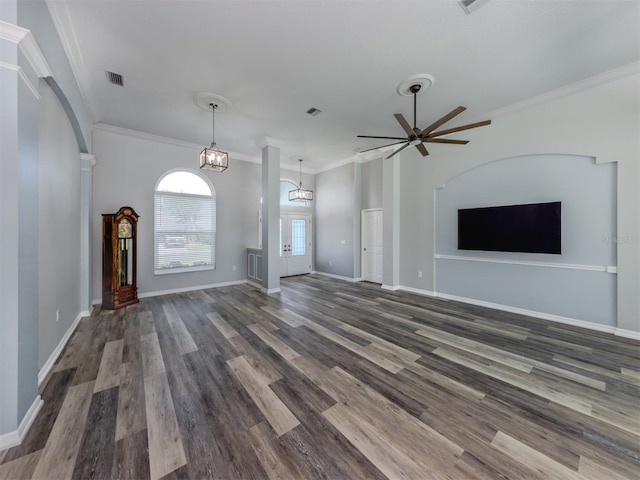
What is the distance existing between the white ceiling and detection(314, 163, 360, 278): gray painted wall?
9.14 feet

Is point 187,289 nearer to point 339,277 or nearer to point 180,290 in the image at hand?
point 180,290

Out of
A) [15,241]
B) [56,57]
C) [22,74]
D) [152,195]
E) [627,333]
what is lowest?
[627,333]

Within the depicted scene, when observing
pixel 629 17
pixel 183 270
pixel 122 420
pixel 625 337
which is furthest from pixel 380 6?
pixel 183 270

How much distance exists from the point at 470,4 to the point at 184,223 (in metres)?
5.83

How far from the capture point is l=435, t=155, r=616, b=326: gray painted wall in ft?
10.7

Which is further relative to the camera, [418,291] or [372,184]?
[372,184]

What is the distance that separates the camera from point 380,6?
87.4 inches

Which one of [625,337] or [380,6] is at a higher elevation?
[380,6]

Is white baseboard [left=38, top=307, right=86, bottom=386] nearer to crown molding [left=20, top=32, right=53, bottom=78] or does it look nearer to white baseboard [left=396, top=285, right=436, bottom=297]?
crown molding [left=20, top=32, right=53, bottom=78]

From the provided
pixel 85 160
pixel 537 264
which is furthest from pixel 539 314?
pixel 85 160

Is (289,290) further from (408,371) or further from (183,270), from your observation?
(408,371)

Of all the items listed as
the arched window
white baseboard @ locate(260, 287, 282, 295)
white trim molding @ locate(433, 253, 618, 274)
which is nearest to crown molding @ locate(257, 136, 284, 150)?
the arched window

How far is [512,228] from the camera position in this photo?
3.94 m

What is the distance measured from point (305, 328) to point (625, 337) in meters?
4.13
